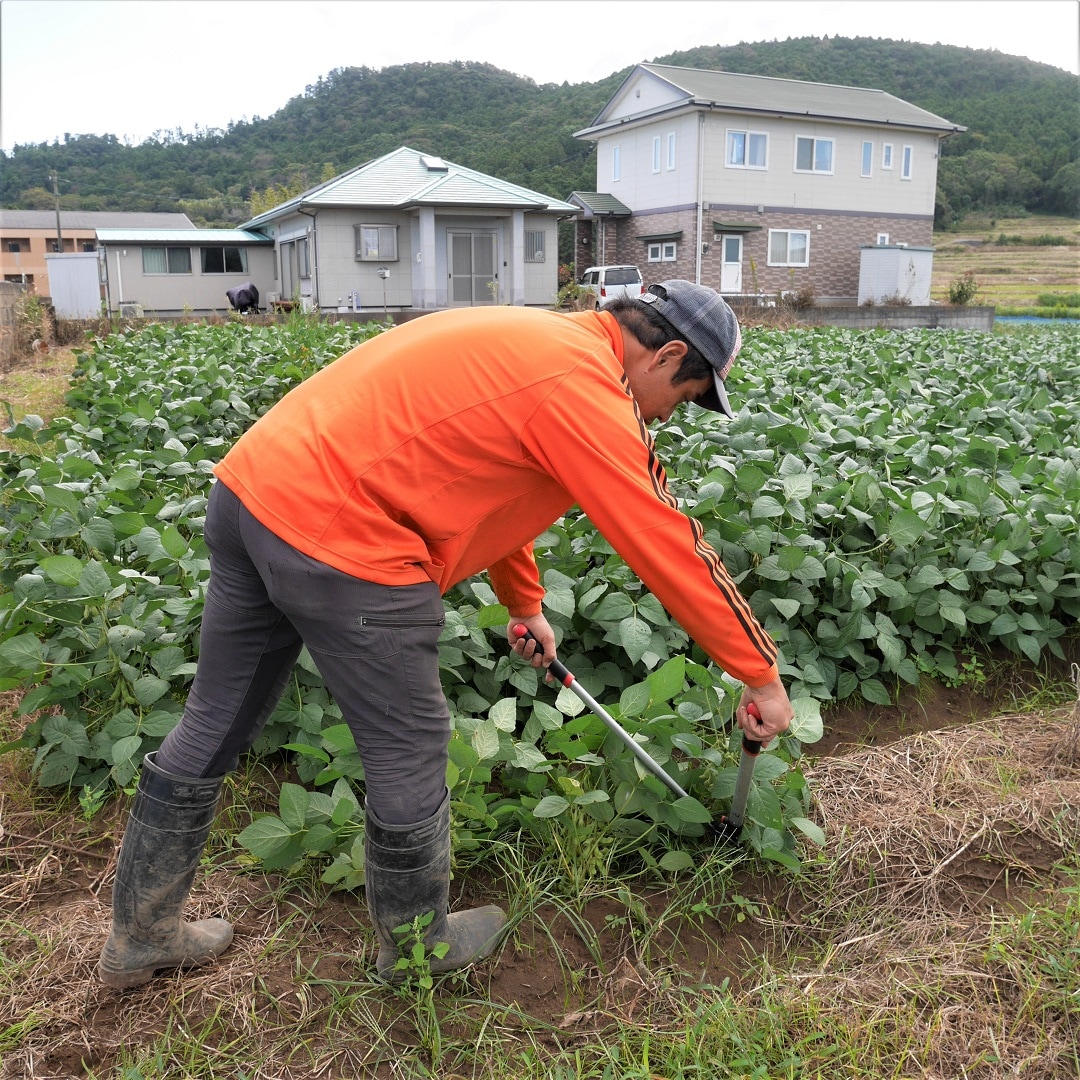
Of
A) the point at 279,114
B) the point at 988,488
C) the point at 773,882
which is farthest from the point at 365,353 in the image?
the point at 279,114

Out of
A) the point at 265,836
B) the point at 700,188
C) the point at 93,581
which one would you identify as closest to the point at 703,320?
the point at 265,836

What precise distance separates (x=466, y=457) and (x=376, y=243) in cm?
2777

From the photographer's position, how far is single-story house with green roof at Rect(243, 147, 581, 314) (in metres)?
27.7

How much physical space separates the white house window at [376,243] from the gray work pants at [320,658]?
27370 millimetres

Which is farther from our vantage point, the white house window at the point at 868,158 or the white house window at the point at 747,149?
the white house window at the point at 868,158

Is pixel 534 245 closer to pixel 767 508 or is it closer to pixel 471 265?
pixel 471 265

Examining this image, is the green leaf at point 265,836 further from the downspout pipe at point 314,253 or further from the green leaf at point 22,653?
the downspout pipe at point 314,253

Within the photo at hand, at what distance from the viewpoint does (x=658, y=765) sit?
272 cm

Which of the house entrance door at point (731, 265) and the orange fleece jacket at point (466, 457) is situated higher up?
the house entrance door at point (731, 265)

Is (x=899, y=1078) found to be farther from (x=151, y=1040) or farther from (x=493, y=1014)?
(x=151, y=1040)

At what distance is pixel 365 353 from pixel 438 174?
30.0 m

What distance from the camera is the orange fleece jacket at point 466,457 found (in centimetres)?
194

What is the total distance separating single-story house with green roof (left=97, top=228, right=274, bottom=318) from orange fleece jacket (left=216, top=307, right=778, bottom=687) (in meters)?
29.0

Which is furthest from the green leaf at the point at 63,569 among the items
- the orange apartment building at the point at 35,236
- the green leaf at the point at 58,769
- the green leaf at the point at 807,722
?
the orange apartment building at the point at 35,236
